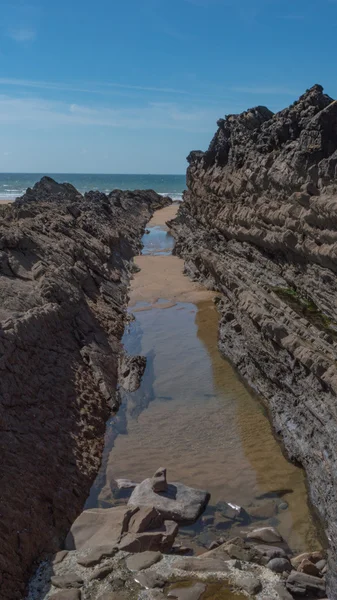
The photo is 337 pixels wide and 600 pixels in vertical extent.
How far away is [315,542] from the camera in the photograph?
7.75 m

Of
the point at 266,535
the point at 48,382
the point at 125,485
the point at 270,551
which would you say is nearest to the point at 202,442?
the point at 125,485

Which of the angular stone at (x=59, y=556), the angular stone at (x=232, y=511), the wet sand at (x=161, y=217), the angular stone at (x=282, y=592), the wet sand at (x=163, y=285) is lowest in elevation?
the angular stone at (x=232, y=511)

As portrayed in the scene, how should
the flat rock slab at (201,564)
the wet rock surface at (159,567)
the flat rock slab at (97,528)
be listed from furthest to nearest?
the flat rock slab at (97,528), the flat rock slab at (201,564), the wet rock surface at (159,567)

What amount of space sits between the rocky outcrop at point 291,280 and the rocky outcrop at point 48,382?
3775 millimetres

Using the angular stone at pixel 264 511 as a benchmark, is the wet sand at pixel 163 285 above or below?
above

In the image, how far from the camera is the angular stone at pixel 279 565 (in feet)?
22.4

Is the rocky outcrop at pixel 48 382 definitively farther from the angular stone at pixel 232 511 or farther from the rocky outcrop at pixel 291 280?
the rocky outcrop at pixel 291 280

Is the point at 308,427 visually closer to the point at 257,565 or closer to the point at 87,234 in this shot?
the point at 257,565

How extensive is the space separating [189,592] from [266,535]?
6.00 ft

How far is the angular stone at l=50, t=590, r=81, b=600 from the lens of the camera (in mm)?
6207

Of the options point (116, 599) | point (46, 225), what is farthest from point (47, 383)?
point (46, 225)

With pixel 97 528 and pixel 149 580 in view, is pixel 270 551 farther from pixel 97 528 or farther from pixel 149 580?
pixel 97 528

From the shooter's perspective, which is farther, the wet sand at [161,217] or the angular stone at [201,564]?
the wet sand at [161,217]

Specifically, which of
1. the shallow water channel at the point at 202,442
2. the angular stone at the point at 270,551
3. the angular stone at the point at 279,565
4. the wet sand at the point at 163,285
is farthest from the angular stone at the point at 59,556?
the wet sand at the point at 163,285
